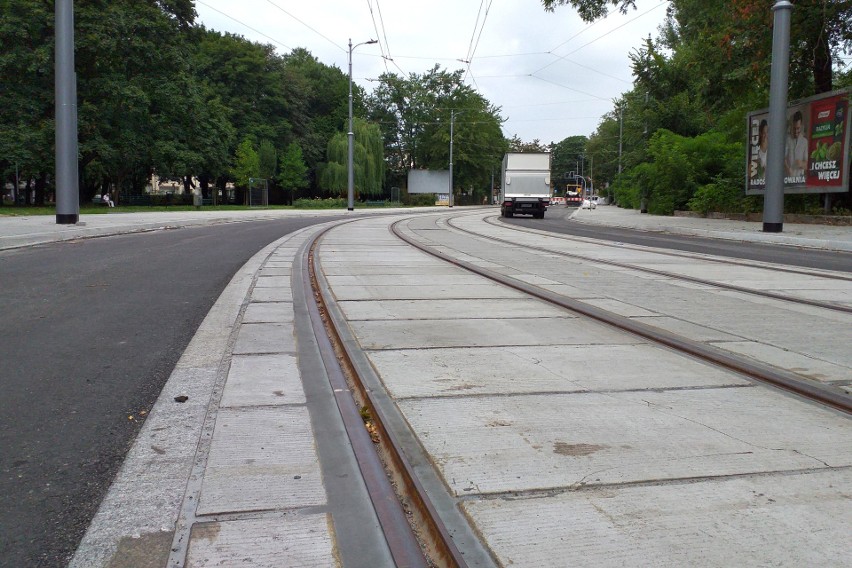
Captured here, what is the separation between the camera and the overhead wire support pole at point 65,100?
19.2m

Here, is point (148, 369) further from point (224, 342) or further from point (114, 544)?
point (114, 544)

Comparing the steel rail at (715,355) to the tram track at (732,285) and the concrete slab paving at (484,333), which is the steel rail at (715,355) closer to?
the concrete slab paving at (484,333)

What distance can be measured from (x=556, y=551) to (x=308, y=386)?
2.56 meters

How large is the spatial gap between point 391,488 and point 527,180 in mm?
37025

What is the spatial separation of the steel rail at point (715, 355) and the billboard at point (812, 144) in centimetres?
1874

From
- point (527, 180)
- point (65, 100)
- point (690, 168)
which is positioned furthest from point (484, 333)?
point (690, 168)

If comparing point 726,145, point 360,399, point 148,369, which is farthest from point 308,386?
point 726,145

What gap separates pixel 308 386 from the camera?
4.84 metres

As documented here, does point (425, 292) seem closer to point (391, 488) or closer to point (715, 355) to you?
point (715, 355)

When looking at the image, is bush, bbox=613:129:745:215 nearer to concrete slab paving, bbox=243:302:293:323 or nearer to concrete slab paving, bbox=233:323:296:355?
concrete slab paving, bbox=243:302:293:323

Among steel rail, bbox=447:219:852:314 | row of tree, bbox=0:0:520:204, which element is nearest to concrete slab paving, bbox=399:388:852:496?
steel rail, bbox=447:219:852:314

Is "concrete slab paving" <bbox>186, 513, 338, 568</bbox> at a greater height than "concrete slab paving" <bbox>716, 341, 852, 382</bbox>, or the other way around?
"concrete slab paving" <bbox>716, 341, 852, 382</bbox>

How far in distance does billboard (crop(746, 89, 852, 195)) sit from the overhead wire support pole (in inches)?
839

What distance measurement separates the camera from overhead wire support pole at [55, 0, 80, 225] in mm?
19250
